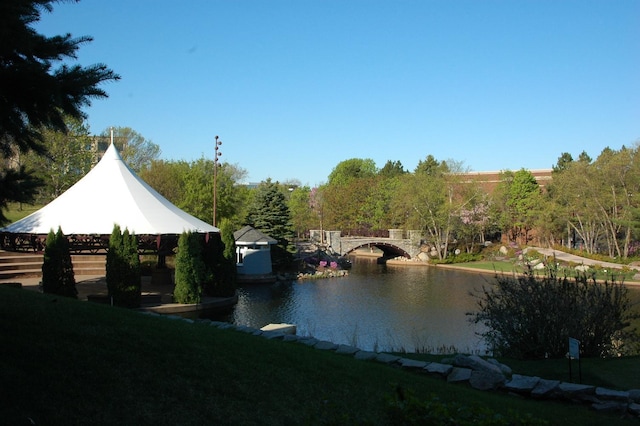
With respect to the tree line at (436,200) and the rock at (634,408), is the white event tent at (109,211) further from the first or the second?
the rock at (634,408)

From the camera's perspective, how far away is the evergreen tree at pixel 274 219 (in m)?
31.4

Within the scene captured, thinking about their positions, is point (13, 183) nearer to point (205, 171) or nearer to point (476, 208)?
point (205, 171)

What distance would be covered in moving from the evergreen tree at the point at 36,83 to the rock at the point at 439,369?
5318mm

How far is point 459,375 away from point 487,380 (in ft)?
1.22

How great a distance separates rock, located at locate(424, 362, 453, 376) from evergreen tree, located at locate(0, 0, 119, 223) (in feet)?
17.4

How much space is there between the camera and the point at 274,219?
103 ft

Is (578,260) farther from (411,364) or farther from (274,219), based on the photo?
(411,364)

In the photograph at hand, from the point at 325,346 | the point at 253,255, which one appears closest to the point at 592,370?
the point at 325,346

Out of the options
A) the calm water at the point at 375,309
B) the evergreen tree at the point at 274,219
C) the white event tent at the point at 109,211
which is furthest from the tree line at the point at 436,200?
the white event tent at the point at 109,211

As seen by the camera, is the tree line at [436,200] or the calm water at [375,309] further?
the tree line at [436,200]

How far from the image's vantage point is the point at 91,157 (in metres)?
32.6

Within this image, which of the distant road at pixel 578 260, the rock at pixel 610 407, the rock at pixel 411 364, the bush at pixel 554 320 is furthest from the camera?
the distant road at pixel 578 260

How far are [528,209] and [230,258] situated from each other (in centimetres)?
2973

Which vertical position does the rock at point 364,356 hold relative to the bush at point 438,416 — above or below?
below
